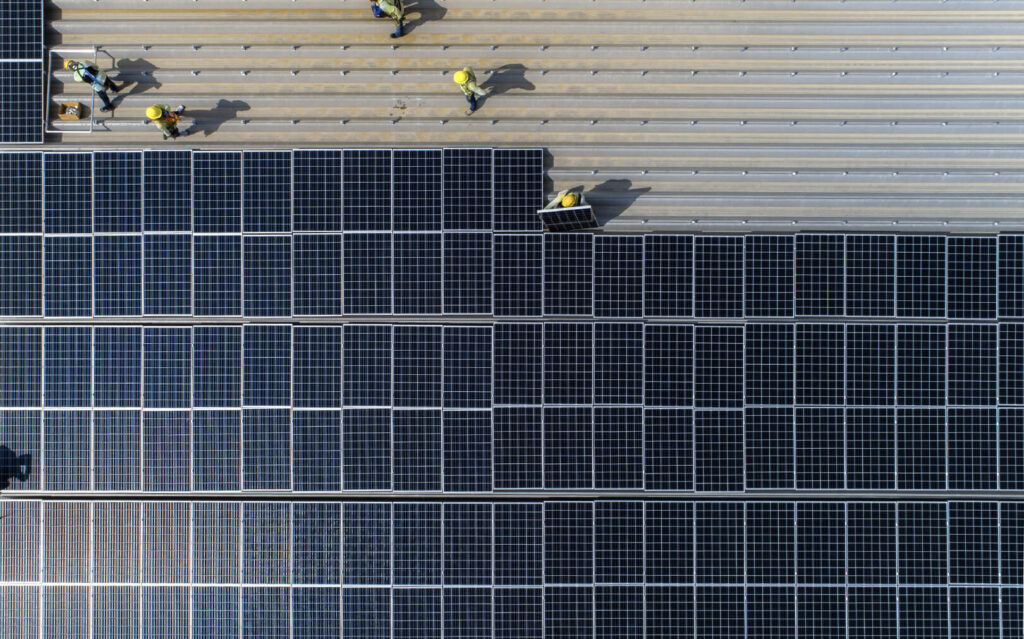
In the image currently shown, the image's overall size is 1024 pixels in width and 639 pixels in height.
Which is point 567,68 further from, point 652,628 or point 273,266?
point 652,628

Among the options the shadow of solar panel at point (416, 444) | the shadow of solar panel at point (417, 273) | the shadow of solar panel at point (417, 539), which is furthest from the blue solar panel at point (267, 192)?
the shadow of solar panel at point (417, 539)

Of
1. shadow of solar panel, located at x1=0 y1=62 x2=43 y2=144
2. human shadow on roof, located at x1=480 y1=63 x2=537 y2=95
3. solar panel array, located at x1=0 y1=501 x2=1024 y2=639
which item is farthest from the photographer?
human shadow on roof, located at x1=480 y1=63 x2=537 y2=95

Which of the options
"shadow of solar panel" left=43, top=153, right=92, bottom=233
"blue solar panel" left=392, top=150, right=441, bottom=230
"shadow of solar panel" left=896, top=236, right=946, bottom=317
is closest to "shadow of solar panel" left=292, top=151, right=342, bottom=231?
"blue solar panel" left=392, top=150, right=441, bottom=230

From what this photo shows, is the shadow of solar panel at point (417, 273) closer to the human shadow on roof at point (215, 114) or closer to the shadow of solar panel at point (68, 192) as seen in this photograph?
the human shadow on roof at point (215, 114)

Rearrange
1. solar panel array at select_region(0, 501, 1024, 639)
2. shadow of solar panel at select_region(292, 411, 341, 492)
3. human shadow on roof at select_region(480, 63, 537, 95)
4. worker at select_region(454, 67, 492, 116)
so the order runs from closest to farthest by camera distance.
Answer: worker at select_region(454, 67, 492, 116)
solar panel array at select_region(0, 501, 1024, 639)
shadow of solar panel at select_region(292, 411, 341, 492)
human shadow on roof at select_region(480, 63, 537, 95)

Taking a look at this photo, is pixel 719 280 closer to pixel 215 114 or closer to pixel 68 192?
pixel 215 114

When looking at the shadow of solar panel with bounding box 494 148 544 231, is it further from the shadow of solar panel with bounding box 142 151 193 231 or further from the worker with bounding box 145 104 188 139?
the worker with bounding box 145 104 188 139

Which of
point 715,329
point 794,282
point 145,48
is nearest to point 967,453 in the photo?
point 794,282
